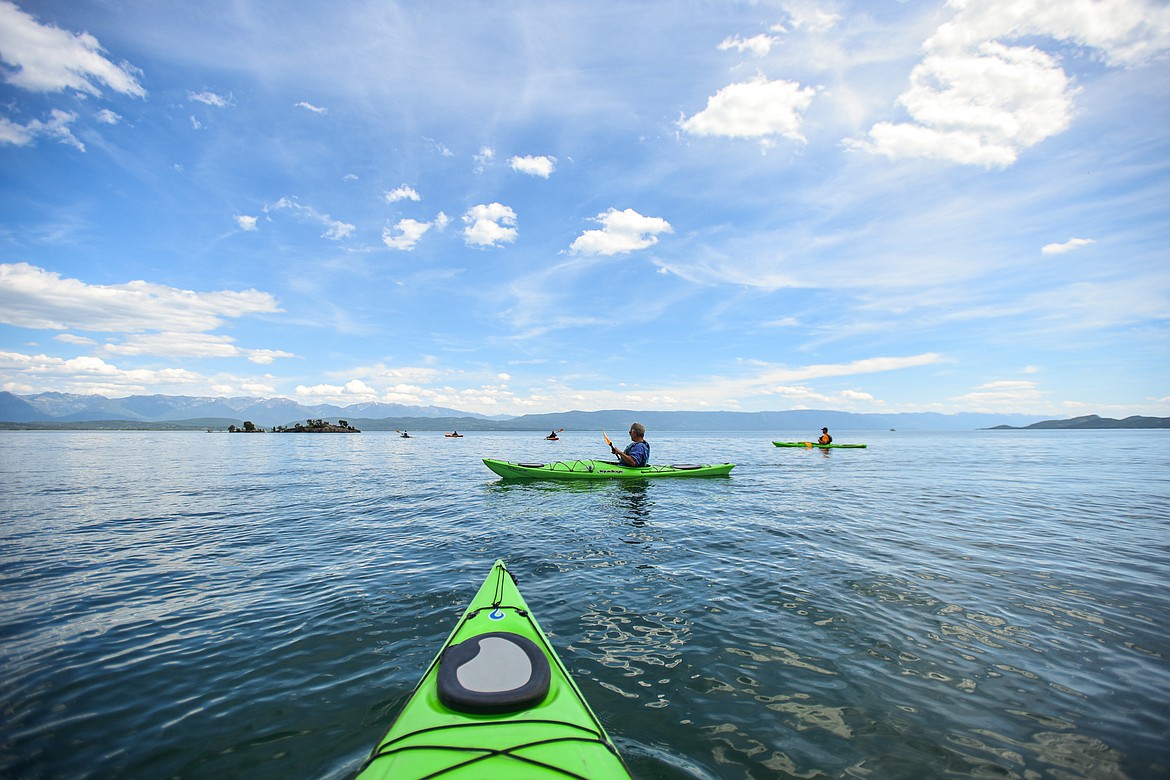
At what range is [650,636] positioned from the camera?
263 inches

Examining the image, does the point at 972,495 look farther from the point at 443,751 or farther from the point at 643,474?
the point at 443,751

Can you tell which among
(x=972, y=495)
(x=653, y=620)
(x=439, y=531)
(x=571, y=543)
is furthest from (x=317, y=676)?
(x=972, y=495)

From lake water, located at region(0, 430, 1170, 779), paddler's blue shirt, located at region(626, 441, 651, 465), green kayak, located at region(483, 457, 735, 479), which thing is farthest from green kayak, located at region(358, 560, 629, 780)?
green kayak, located at region(483, 457, 735, 479)

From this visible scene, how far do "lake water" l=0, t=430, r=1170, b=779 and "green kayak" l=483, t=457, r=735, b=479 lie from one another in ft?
24.1

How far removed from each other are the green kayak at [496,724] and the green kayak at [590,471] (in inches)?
702

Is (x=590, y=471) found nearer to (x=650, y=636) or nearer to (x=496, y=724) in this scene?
(x=650, y=636)

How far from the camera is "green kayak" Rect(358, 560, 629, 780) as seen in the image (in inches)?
126

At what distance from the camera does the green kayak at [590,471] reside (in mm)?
22625

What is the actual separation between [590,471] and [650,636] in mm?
16044

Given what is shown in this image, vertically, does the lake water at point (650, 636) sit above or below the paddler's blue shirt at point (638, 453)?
below

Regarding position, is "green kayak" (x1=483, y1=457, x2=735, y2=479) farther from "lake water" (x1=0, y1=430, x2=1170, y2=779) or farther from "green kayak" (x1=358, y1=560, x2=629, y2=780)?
"green kayak" (x1=358, y1=560, x2=629, y2=780)

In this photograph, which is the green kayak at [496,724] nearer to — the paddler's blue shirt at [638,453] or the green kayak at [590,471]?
the paddler's blue shirt at [638,453]

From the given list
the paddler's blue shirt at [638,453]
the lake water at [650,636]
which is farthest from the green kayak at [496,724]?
the paddler's blue shirt at [638,453]

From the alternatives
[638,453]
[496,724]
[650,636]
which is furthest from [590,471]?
[496,724]
